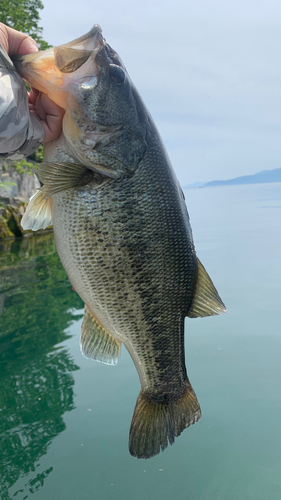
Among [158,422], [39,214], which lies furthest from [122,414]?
[39,214]

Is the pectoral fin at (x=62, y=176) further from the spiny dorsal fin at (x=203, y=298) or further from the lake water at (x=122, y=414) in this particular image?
the lake water at (x=122, y=414)

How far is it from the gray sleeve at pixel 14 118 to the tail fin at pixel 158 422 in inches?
69.2

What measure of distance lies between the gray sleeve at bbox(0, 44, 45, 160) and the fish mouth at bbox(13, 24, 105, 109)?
8cm

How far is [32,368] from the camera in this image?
7.25 m

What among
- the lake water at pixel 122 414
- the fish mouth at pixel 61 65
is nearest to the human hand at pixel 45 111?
the fish mouth at pixel 61 65

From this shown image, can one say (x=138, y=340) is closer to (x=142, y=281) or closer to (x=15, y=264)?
(x=142, y=281)

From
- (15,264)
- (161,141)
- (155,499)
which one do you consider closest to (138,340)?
(161,141)

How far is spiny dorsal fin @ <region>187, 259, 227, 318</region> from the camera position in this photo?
2.44 m

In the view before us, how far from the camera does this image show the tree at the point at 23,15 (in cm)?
2900

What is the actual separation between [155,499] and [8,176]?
2659 cm

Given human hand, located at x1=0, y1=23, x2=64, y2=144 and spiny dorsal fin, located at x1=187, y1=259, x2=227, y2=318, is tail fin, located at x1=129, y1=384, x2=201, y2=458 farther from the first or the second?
human hand, located at x1=0, y1=23, x2=64, y2=144

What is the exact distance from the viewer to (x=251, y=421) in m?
5.46

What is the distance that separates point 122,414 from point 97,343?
3.60 meters

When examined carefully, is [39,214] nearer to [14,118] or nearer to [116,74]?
[14,118]
